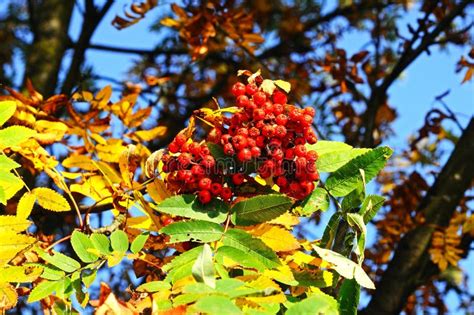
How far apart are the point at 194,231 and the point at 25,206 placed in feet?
1.46

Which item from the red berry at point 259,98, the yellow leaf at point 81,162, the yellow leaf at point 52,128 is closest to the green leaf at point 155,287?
the red berry at point 259,98

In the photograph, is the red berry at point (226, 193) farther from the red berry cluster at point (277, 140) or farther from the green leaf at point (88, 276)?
the green leaf at point (88, 276)

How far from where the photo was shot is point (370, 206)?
1.27 meters

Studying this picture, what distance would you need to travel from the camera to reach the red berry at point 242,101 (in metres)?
1.36

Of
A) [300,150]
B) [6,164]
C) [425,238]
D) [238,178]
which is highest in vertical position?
[425,238]

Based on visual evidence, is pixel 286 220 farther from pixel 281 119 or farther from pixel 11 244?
pixel 11 244

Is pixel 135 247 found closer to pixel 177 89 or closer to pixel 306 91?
pixel 306 91

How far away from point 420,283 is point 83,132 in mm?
1317

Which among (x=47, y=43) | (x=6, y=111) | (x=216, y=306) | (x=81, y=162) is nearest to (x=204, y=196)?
A: (x=216, y=306)

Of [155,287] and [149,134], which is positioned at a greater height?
[149,134]

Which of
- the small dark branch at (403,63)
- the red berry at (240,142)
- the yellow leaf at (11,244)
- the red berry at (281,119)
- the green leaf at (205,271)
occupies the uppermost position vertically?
the small dark branch at (403,63)

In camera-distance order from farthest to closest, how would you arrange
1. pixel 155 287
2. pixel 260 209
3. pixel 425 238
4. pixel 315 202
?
pixel 425 238
pixel 315 202
pixel 260 209
pixel 155 287

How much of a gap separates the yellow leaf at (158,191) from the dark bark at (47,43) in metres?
1.61

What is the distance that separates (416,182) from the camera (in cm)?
313
